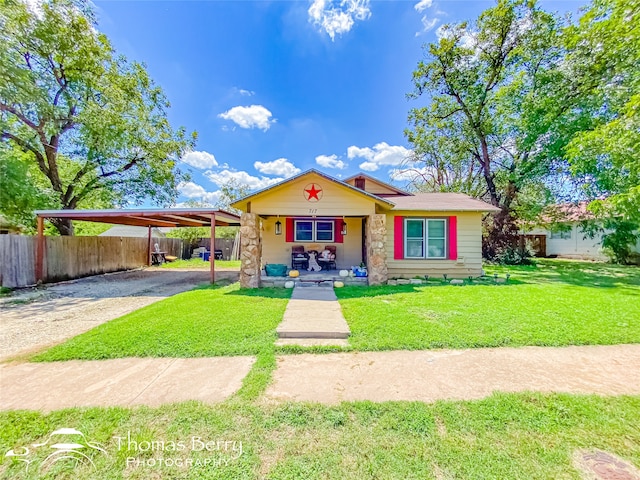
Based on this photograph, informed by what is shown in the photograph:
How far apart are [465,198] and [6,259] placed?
16.7m

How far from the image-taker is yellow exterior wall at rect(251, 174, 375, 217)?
8586mm

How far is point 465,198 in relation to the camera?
37.3 ft

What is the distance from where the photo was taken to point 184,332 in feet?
14.8

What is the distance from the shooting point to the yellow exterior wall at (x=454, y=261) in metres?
9.84

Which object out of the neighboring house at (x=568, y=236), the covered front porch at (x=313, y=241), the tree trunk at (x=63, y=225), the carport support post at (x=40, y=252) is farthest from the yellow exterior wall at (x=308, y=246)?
the neighboring house at (x=568, y=236)

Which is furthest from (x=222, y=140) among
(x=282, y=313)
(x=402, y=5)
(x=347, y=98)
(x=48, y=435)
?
(x=48, y=435)

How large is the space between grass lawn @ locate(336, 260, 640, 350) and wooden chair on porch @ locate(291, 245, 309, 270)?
2954mm

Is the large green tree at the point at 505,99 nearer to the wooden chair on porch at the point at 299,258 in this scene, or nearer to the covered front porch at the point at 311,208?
→ the covered front porch at the point at 311,208

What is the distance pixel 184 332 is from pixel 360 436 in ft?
11.5

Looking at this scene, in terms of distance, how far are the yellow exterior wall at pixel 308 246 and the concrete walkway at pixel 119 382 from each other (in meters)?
7.45

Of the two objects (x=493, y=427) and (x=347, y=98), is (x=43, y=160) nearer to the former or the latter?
(x=347, y=98)

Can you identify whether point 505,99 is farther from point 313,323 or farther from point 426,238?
point 313,323

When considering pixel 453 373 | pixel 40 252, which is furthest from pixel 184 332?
pixel 40 252

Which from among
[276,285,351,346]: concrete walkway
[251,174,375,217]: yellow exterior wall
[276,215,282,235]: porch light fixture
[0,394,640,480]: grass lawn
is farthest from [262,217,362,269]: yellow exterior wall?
[0,394,640,480]: grass lawn
